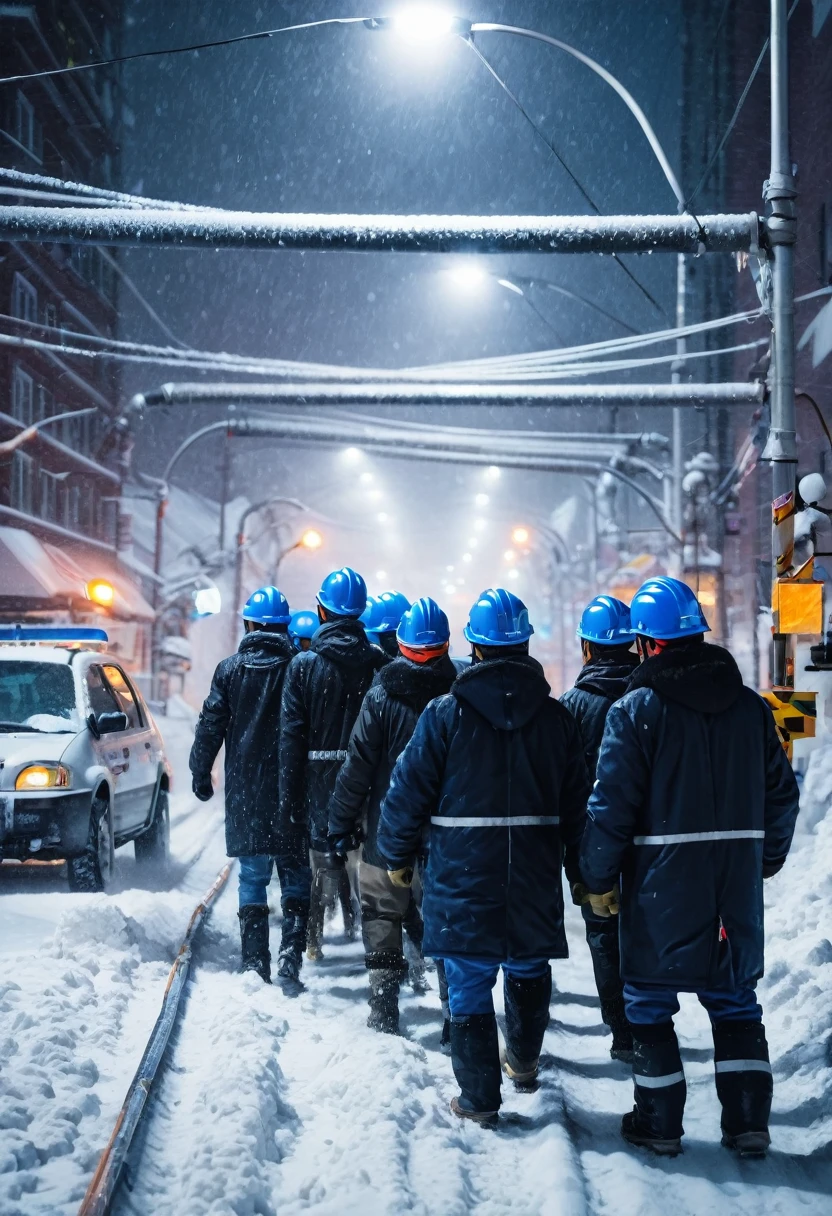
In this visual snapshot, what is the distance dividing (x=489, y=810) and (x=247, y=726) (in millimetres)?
2864

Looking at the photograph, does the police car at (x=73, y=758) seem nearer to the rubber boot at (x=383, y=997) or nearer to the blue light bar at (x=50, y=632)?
the blue light bar at (x=50, y=632)

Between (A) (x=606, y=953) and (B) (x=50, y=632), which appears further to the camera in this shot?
(B) (x=50, y=632)

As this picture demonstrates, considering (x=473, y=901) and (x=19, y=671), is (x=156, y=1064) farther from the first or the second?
(x=19, y=671)

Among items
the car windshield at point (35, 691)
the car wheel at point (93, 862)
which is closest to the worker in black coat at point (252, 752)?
the car wheel at point (93, 862)

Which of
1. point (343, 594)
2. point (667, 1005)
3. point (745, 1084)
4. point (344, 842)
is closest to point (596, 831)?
point (667, 1005)

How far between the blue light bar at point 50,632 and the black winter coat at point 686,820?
20.0 ft

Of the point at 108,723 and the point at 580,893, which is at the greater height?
the point at 108,723

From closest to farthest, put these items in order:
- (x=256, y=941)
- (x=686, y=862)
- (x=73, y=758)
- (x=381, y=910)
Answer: (x=686, y=862) < (x=381, y=910) < (x=256, y=941) < (x=73, y=758)

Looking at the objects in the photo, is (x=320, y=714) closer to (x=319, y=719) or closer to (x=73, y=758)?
(x=319, y=719)

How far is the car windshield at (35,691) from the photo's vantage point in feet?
30.2

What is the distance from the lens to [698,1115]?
201 inches

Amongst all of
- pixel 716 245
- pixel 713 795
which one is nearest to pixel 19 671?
pixel 713 795

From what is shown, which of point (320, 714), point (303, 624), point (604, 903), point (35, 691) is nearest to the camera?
point (604, 903)

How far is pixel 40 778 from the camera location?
845 centimetres
